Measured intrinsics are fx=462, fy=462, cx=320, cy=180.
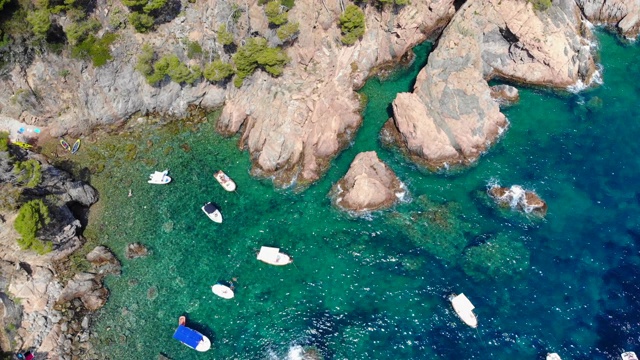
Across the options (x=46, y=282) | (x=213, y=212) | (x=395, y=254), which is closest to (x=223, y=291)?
(x=213, y=212)

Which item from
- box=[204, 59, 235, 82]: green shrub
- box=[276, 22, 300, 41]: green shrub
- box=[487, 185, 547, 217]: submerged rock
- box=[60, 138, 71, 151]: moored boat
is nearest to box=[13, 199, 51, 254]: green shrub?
box=[60, 138, 71, 151]: moored boat

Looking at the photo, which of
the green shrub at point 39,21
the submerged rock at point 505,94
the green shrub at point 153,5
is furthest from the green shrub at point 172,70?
the submerged rock at point 505,94

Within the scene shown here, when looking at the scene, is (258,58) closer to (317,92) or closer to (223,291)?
(317,92)

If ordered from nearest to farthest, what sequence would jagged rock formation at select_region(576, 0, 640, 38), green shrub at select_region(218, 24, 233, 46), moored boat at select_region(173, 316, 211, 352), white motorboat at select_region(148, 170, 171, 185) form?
moored boat at select_region(173, 316, 211, 352)
white motorboat at select_region(148, 170, 171, 185)
green shrub at select_region(218, 24, 233, 46)
jagged rock formation at select_region(576, 0, 640, 38)

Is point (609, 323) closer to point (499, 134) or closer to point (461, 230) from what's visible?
point (461, 230)

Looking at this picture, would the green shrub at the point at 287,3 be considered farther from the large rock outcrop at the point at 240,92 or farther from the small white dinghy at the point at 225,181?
the small white dinghy at the point at 225,181

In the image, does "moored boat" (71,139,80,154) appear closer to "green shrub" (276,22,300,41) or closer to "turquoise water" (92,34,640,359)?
"turquoise water" (92,34,640,359)

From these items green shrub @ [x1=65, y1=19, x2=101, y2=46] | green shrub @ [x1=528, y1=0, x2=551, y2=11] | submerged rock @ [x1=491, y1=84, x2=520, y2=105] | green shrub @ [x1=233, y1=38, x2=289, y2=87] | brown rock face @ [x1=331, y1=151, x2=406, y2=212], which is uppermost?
green shrub @ [x1=528, y1=0, x2=551, y2=11]
